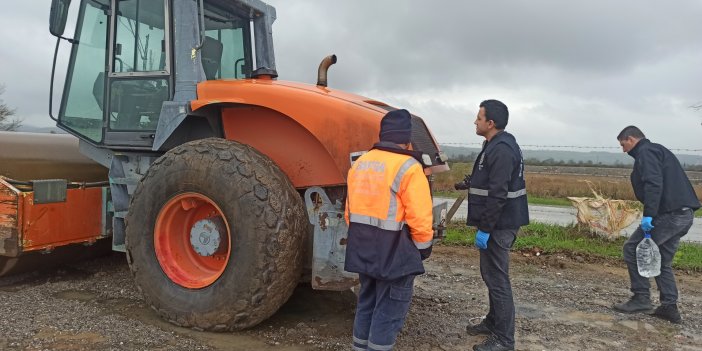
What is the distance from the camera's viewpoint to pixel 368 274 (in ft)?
11.1

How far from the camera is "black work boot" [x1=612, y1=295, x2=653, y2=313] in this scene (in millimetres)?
5500

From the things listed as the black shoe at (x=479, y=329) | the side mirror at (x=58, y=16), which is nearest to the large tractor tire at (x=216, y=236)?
the black shoe at (x=479, y=329)

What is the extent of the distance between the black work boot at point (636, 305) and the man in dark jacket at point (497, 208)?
1853 millimetres

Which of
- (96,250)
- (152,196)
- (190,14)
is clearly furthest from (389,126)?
(96,250)

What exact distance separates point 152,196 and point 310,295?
1.76 metres

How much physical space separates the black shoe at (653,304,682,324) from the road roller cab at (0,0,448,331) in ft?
8.05

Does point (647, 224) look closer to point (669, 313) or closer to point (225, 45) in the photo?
point (669, 313)

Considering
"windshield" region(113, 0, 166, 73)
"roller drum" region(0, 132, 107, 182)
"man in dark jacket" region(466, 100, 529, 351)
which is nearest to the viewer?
"man in dark jacket" region(466, 100, 529, 351)

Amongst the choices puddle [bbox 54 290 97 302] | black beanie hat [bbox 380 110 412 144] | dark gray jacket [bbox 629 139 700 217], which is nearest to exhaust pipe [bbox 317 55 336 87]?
black beanie hat [bbox 380 110 412 144]

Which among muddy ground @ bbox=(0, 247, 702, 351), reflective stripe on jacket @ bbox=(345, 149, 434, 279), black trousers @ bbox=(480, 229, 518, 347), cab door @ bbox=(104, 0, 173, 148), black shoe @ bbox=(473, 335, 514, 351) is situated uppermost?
cab door @ bbox=(104, 0, 173, 148)

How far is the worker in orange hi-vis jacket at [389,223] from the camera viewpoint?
3314 millimetres

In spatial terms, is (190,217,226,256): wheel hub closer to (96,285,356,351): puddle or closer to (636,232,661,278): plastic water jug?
(96,285,356,351): puddle

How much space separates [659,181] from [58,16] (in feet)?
19.3

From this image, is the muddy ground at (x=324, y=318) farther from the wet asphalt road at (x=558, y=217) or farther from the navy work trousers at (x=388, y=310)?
the wet asphalt road at (x=558, y=217)
